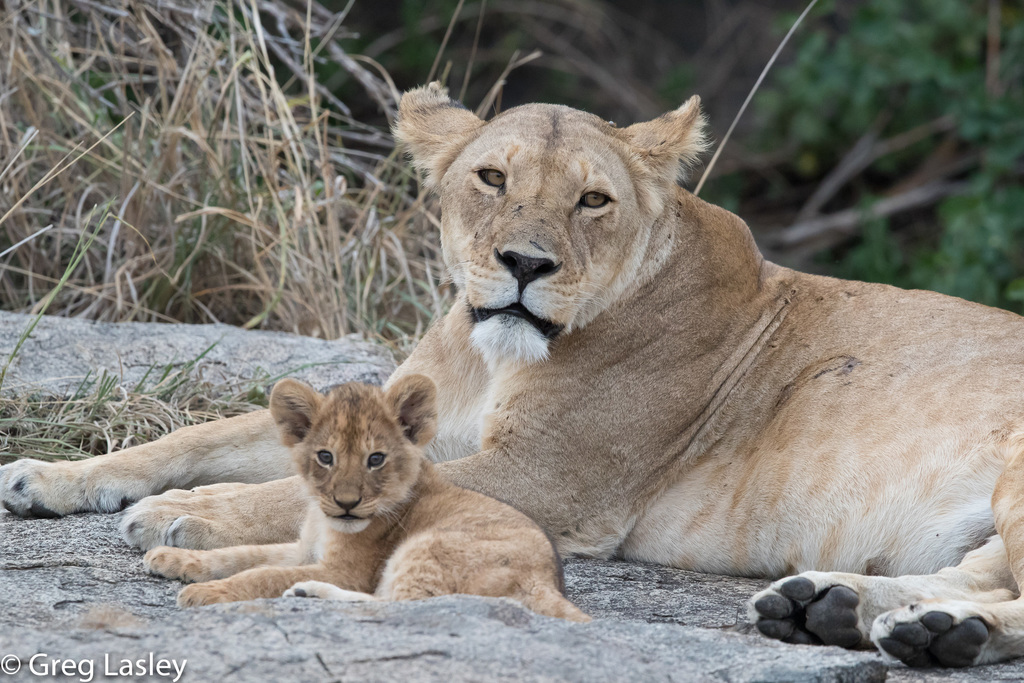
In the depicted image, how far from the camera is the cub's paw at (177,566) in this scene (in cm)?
299

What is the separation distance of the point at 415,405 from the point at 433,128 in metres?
1.52

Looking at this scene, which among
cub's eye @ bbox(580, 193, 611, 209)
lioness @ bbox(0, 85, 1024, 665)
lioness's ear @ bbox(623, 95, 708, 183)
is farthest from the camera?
lioness's ear @ bbox(623, 95, 708, 183)

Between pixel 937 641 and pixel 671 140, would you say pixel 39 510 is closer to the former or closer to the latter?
pixel 671 140

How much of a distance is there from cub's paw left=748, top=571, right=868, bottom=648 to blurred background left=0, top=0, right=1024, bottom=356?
259cm

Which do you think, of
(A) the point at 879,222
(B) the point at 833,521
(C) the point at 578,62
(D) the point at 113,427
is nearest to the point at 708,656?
(B) the point at 833,521

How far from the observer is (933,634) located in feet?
9.07

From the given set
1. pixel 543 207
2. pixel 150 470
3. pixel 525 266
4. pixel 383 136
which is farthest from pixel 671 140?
pixel 383 136

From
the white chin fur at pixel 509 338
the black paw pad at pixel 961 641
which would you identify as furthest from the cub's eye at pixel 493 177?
the black paw pad at pixel 961 641

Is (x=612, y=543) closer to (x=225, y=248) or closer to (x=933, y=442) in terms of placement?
(x=933, y=442)

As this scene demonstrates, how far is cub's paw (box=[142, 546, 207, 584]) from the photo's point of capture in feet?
9.82

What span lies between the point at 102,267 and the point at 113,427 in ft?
5.26

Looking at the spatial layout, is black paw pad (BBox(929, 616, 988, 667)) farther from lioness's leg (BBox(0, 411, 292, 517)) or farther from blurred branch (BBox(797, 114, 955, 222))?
blurred branch (BBox(797, 114, 955, 222))

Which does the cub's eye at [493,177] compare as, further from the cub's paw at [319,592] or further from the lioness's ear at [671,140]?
the cub's paw at [319,592]

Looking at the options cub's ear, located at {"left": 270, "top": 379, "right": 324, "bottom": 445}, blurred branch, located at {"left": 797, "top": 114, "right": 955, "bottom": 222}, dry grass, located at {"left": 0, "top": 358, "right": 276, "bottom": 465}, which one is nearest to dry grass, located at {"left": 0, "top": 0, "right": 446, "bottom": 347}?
dry grass, located at {"left": 0, "top": 358, "right": 276, "bottom": 465}
